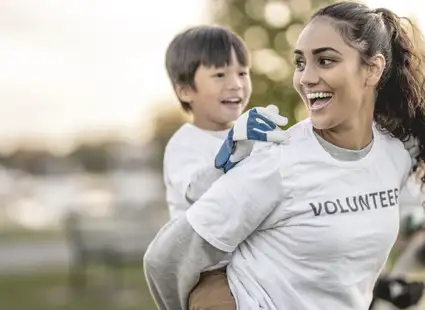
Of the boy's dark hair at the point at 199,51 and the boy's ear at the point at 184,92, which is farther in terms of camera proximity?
the boy's ear at the point at 184,92

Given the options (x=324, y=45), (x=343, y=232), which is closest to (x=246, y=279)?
(x=343, y=232)

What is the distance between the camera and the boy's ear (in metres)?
4.25

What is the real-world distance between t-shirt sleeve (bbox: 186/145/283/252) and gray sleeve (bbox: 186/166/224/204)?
26 centimetres

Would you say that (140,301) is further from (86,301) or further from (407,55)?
(407,55)

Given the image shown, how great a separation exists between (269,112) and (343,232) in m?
0.42

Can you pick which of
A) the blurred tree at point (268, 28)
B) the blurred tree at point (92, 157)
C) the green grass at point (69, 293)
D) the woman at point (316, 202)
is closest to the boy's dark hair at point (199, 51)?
the woman at point (316, 202)

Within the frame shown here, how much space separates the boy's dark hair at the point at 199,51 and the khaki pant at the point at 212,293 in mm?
1135

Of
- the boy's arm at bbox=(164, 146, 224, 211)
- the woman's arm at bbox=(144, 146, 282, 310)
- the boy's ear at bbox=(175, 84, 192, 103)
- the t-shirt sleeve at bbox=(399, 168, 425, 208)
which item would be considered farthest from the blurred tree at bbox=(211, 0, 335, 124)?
the woman's arm at bbox=(144, 146, 282, 310)

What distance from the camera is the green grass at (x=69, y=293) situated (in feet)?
41.3

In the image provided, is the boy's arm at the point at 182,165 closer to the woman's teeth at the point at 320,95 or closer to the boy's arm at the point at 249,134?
the boy's arm at the point at 249,134

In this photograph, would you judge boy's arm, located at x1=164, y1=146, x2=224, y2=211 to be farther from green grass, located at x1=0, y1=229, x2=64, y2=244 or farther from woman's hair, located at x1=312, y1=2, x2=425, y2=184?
green grass, located at x1=0, y1=229, x2=64, y2=244

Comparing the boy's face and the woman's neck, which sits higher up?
the woman's neck

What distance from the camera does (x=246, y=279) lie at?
10.1ft

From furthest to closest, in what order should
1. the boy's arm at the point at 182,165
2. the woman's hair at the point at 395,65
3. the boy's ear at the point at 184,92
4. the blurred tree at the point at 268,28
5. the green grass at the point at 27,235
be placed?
1. the green grass at the point at 27,235
2. the blurred tree at the point at 268,28
3. the boy's ear at the point at 184,92
4. the boy's arm at the point at 182,165
5. the woman's hair at the point at 395,65
